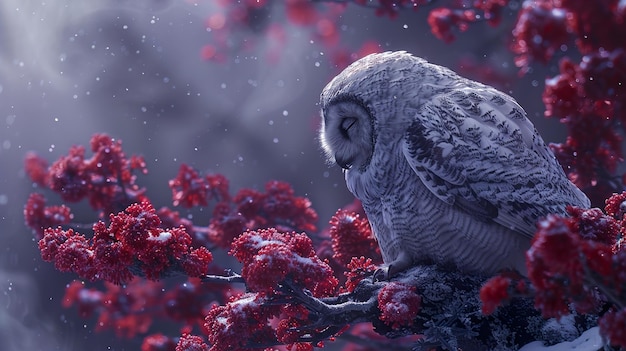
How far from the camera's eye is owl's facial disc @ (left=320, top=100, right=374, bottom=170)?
2.60 feet

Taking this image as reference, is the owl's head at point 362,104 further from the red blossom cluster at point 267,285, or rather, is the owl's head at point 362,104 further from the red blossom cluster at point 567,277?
the red blossom cluster at point 567,277

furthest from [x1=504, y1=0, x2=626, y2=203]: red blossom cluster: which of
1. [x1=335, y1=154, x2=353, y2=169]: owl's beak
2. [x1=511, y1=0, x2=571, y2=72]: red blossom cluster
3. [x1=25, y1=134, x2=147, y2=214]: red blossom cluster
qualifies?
[x1=25, y1=134, x2=147, y2=214]: red blossom cluster

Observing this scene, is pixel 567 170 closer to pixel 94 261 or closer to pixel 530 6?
pixel 530 6

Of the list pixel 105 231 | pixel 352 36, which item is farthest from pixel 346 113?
pixel 352 36

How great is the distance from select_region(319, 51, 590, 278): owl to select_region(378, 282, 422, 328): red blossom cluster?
5.5 inches

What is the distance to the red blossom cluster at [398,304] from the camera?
61cm

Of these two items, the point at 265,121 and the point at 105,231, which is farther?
the point at 265,121

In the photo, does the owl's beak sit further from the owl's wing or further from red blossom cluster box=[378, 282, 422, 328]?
red blossom cluster box=[378, 282, 422, 328]

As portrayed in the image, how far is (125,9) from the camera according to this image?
1.46 m

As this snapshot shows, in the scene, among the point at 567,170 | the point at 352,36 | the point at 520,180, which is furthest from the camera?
the point at 352,36

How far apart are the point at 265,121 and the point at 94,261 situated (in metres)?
0.87

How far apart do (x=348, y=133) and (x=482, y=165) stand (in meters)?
0.19

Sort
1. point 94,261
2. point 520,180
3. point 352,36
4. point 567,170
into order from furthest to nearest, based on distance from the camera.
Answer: point 352,36 → point 567,170 → point 520,180 → point 94,261

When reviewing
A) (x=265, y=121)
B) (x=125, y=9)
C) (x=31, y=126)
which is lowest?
(x=265, y=121)
